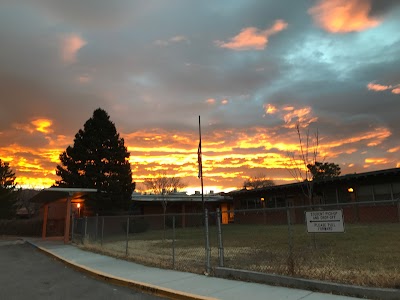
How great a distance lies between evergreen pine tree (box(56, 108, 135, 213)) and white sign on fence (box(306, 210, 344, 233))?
25.6 metres

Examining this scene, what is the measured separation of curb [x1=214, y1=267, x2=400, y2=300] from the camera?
6367 mm

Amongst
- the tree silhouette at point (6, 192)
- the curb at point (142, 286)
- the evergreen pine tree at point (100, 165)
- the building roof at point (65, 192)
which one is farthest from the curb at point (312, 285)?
the tree silhouette at point (6, 192)

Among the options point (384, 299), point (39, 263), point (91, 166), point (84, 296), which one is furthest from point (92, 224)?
point (384, 299)

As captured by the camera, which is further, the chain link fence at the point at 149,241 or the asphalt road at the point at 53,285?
the chain link fence at the point at 149,241

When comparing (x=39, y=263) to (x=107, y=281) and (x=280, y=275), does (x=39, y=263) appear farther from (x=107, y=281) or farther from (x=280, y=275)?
(x=280, y=275)

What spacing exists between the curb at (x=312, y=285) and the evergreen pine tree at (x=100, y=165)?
24.2 metres

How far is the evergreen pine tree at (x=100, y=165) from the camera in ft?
106

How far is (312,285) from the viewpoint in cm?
730

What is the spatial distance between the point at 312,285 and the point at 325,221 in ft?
5.02

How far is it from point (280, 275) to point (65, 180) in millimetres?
30250

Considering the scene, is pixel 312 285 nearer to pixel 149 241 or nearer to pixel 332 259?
pixel 332 259

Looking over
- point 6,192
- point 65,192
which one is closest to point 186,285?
point 65,192

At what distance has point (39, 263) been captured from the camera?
14.5 m

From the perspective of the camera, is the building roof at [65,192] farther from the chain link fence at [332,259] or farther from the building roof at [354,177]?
the building roof at [354,177]
